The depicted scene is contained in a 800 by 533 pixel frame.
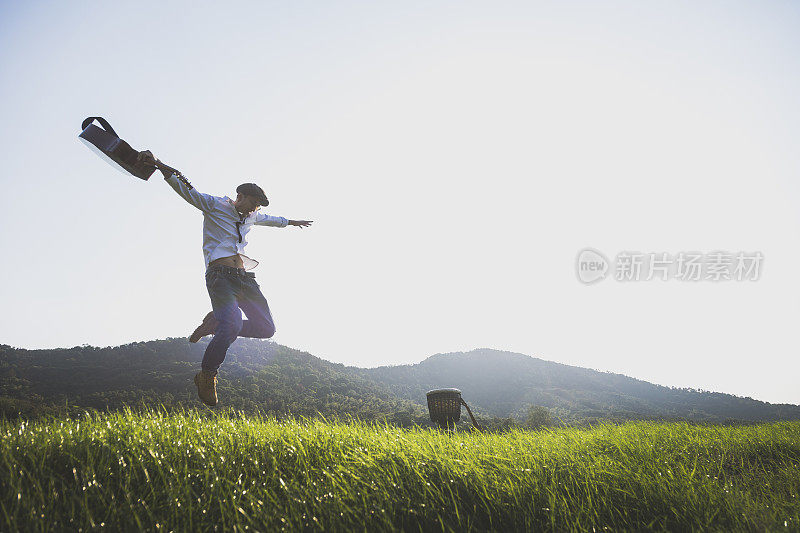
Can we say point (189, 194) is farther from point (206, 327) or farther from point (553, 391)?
point (553, 391)

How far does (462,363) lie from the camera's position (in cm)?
7469

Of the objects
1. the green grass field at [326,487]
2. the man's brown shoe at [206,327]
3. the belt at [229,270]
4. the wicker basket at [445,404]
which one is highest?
the belt at [229,270]

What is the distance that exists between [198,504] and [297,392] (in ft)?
131

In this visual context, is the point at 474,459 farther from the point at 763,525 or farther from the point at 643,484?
the point at 763,525

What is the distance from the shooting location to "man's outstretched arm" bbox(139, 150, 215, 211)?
11.8 feet

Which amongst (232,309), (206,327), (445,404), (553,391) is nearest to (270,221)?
(232,309)

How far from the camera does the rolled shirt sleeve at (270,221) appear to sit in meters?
4.98

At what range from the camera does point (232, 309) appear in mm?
3963

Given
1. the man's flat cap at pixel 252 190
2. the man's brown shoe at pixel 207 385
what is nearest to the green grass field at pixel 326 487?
the man's brown shoe at pixel 207 385

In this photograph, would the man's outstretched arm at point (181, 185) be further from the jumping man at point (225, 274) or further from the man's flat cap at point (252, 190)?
the man's flat cap at point (252, 190)

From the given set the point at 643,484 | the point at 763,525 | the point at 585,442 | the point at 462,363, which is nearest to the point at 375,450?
the point at 643,484

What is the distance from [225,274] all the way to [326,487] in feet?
8.85

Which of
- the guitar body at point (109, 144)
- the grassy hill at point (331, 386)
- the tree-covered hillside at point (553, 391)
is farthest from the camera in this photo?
the tree-covered hillside at point (553, 391)

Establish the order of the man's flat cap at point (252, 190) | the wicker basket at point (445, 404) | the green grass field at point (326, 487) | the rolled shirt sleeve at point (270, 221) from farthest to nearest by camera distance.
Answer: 1. the wicker basket at point (445, 404)
2. the rolled shirt sleeve at point (270, 221)
3. the man's flat cap at point (252, 190)
4. the green grass field at point (326, 487)
